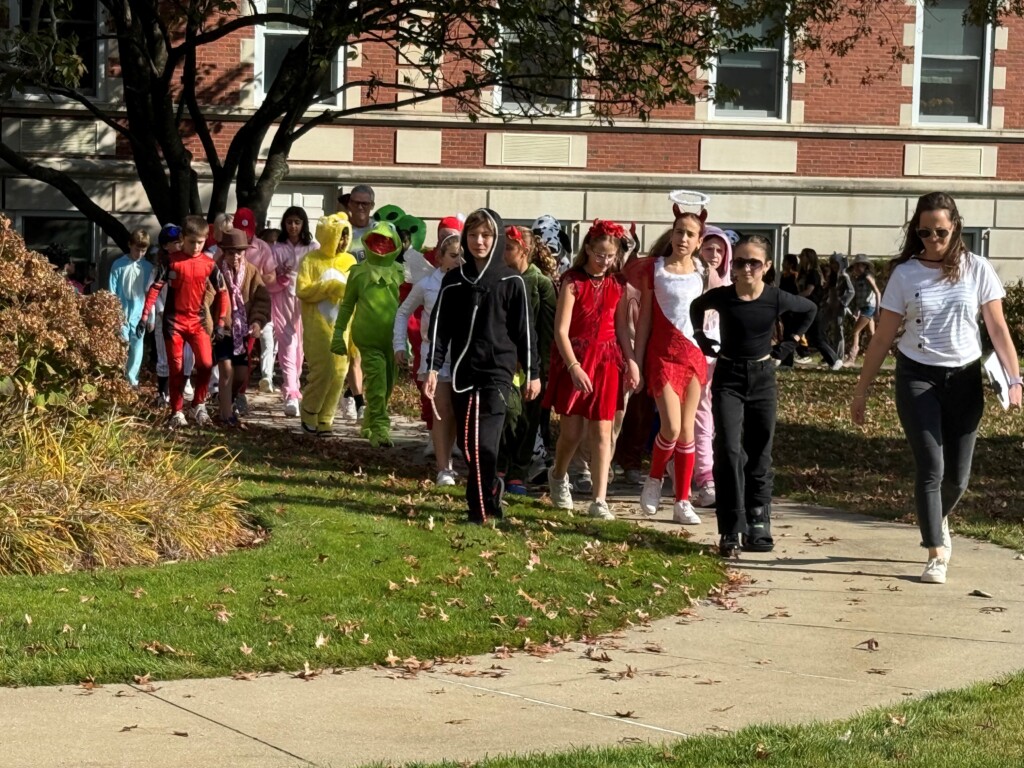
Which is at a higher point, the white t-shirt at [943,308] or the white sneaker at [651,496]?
the white t-shirt at [943,308]

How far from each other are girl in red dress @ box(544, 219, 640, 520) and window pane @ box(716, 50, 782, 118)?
15977 mm

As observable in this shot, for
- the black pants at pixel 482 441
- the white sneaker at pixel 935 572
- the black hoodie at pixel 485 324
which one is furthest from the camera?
the black hoodie at pixel 485 324

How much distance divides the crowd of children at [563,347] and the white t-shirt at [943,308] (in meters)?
0.03

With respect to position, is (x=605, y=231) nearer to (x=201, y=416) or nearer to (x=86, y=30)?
(x=201, y=416)

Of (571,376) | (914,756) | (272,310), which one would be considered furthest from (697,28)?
(914,756)

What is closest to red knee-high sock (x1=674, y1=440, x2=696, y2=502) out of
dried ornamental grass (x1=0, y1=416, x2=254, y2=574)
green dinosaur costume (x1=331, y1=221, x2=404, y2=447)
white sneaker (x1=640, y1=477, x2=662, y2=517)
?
white sneaker (x1=640, y1=477, x2=662, y2=517)

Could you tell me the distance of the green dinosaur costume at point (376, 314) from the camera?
511 inches

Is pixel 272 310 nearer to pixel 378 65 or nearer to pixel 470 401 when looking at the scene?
pixel 470 401

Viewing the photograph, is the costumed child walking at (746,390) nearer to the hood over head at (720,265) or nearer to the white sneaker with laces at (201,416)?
the hood over head at (720,265)

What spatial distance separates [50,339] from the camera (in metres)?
9.37

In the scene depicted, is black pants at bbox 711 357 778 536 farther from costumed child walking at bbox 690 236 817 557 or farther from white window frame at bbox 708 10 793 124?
white window frame at bbox 708 10 793 124

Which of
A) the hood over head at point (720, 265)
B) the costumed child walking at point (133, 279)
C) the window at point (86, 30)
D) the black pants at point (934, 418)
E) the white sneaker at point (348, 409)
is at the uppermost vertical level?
the window at point (86, 30)

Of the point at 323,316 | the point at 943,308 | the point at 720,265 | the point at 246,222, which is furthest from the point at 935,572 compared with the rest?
the point at 246,222

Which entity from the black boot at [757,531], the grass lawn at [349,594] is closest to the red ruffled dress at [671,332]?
the grass lawn at [349,594]
